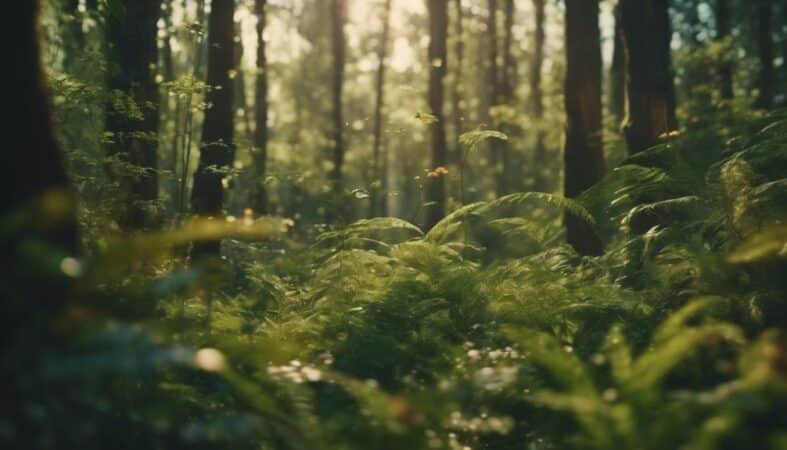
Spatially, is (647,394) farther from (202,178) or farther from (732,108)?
(732,108)

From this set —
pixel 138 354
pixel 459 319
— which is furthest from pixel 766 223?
pixel 138 354

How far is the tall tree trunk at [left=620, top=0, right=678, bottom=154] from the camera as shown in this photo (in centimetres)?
973

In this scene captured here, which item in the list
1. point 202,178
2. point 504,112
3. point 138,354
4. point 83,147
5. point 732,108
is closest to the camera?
point 138,354

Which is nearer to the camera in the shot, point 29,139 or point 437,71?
point 29,139

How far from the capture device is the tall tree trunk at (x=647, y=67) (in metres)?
9.73

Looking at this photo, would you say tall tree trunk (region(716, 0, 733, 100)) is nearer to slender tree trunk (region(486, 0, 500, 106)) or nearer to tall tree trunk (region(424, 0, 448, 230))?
tall tree trunk (region(424, 0, 448, 230))

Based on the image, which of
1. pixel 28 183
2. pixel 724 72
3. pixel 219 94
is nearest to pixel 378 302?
pixel 28 183

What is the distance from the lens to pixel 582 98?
461 inches

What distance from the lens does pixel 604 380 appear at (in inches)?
191

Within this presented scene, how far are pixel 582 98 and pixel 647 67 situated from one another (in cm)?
196

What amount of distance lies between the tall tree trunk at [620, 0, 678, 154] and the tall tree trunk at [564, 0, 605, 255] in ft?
4.86

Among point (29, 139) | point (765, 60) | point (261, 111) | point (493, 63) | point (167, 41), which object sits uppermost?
point (167, 41)

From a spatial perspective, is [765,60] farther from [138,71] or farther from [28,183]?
[28,183]

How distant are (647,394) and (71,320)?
243cm
